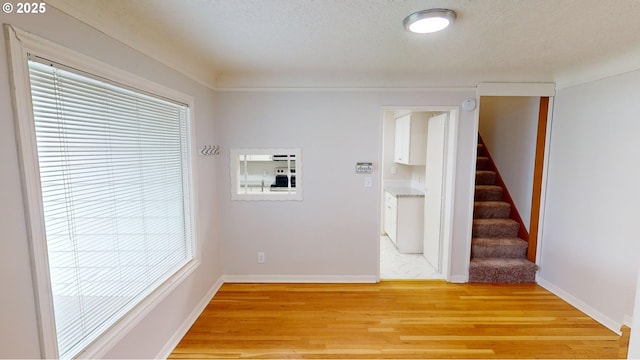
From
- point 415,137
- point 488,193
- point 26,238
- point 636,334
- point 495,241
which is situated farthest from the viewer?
point 415,137

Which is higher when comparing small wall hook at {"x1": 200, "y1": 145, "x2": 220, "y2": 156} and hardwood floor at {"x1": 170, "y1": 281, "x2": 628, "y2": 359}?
small wall hook at {"x1": 200, "y1": 145, "x2": 220, "y2": 156}

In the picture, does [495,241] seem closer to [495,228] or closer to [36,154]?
[495,228]

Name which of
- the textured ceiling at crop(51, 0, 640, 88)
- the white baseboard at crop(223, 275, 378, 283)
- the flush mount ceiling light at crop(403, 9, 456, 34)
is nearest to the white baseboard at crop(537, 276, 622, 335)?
the white baseboard at crop(223, 275, 378, 283)

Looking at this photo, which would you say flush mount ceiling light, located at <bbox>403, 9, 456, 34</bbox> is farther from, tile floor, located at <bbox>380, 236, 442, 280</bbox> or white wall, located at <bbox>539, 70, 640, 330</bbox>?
tile floor, located at <bbox>380, 236, 442, 280</bbox>

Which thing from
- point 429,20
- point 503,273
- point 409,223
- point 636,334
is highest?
point 429,20

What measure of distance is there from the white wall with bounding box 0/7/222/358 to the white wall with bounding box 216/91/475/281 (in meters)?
0.76

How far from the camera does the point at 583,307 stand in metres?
2.67

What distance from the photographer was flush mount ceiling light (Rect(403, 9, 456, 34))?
155 centimetres

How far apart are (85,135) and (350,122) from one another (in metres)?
2.28

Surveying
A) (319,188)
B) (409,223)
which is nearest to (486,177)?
(409,223)

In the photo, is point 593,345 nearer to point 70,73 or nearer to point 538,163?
point 538,163

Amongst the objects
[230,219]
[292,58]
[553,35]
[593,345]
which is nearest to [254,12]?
[292,58]

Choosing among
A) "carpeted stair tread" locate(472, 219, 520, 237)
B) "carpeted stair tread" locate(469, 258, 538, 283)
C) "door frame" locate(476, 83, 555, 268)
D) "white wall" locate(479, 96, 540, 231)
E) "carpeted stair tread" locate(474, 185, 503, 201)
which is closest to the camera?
"door frame" locate(476, 83, 555, 268)

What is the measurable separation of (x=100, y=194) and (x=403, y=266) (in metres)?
3.35
